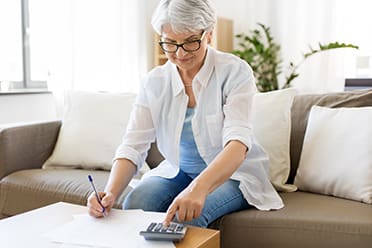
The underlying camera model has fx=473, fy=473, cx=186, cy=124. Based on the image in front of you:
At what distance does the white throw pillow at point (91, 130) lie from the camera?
208 cm

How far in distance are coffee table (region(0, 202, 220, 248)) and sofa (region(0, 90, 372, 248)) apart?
336 mm

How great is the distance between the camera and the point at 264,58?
353cm

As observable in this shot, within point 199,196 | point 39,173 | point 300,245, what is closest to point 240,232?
point 300,245

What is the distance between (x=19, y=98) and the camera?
2750 mm

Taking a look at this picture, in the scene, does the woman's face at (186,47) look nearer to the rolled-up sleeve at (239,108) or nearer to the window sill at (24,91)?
the rolled-up sleeve at (239,108)

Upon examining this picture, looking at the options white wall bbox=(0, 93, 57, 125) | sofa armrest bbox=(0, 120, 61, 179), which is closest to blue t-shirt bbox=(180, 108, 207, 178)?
sofa armrest bbox=(0, 120, 61, 179)

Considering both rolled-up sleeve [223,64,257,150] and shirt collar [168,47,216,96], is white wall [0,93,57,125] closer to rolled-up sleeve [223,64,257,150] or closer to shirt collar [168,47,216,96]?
shirt collar [168,47,216,96]

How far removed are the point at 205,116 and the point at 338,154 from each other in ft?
1.63

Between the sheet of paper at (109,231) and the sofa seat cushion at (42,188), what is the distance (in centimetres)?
59

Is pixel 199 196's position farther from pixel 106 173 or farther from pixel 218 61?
pixel 106 173

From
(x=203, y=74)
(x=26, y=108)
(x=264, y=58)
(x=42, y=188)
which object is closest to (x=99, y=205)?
(x=203, y=74)

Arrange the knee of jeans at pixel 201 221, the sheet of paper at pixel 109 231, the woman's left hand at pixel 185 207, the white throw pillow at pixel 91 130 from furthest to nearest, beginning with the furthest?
the white throw pillow at pixel 91 130 → the knee of jeans at pixel 201 221 → the woman's left hand at pixel 185 207 → the sheet of paper at pixel 109 231

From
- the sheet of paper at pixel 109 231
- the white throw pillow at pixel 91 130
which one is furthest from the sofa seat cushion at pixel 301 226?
the white throw pillow at pixel 91 130

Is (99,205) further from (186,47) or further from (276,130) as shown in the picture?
(276,130)
